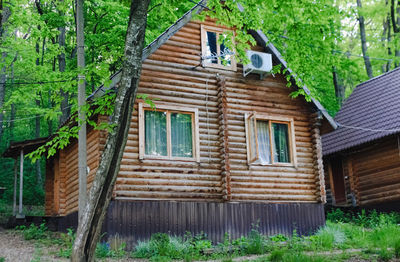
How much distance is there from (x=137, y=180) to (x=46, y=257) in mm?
3421

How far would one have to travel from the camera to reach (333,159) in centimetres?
2547

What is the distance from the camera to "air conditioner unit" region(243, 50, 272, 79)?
1738 cm

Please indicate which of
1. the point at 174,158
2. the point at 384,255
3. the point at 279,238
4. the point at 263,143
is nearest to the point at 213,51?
the point at 263,143

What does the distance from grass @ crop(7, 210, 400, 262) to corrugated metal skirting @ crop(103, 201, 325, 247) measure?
244mm

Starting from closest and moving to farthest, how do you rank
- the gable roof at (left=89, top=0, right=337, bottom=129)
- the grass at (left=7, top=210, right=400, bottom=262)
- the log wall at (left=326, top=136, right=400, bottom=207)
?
1. the grass at (left=7, top=210, right=400, bottom=262)
2. the gable roof at (left=89, top=0, right=337, bottom=129)
3. the log wall at (left=326, top=136, right=400, bottom=207)

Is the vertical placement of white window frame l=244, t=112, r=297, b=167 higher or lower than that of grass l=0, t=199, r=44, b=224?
higher

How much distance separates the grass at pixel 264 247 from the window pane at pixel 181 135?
270 cm

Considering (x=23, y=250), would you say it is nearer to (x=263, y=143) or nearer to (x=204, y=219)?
(x=204, y=219)

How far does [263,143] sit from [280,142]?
787 millimetres

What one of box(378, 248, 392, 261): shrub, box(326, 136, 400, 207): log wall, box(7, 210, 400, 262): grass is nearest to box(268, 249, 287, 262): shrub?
box(7, 210, 400, 262): grass

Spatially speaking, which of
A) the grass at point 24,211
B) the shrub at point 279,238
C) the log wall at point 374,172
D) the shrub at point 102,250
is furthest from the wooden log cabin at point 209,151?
the grass at point 24,211

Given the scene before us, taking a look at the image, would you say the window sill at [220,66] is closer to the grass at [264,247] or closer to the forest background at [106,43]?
the forest background at [106,43]

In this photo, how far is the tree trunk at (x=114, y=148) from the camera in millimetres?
8672

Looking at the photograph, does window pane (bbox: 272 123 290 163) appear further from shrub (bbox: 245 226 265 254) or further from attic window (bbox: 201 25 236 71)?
shrub (bbox: 245 226 265 254)
